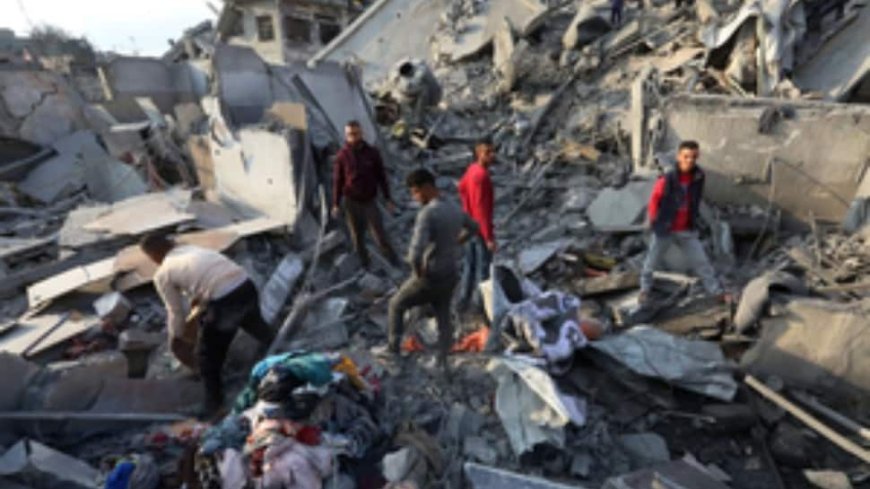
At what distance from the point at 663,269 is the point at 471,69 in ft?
31.4

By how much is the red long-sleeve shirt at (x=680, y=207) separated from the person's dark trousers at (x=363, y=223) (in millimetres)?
2915

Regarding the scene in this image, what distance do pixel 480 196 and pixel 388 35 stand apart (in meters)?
13.7

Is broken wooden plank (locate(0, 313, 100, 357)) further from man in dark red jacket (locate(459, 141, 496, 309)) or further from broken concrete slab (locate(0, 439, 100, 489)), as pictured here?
man in dark red jacket (locate(459, 141, 496, 309))

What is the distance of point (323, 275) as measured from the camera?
6.19 m

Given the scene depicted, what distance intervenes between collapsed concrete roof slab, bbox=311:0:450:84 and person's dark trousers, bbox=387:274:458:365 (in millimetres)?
13035

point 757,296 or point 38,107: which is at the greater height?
point 38,107

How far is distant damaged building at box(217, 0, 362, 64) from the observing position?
24844 mm

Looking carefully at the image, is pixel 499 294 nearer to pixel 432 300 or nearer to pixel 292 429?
pixel 432 300

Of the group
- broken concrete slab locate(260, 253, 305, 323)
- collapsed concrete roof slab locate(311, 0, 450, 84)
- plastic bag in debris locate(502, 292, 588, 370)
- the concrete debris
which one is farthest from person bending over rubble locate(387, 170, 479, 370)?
collapsed concrete roof slab locate(311, 0, 450, 84)

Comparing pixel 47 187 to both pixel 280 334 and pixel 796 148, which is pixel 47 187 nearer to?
pixel 280 334

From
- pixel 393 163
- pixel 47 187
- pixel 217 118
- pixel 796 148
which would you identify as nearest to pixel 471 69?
pixel 393 163

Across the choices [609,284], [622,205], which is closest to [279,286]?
[609,284]

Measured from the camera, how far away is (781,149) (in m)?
6.26

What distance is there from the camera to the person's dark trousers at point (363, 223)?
5882 millimetres
